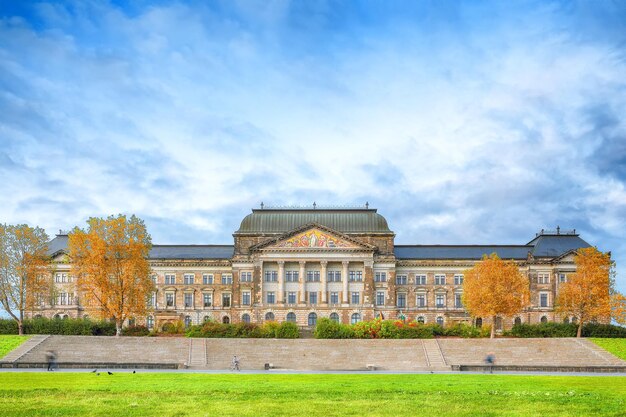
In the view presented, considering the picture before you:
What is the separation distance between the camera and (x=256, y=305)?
104750 mm

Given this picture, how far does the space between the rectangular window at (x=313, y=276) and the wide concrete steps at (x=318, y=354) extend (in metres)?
36.2

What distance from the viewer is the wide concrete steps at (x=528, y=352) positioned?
63.7 metres

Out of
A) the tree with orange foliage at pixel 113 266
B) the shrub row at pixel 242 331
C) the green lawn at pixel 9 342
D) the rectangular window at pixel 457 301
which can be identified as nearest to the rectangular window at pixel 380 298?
the rectangular window at pixel 457 301

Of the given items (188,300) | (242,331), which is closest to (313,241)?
(188,300)

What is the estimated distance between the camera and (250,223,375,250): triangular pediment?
10456 centimetres

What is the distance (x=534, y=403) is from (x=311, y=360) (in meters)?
38.6

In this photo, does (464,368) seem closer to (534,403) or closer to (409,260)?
(534,403)

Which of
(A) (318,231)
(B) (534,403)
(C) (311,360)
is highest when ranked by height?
(A) (318,231)

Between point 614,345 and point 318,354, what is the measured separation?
2881cm

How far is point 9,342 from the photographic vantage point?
65.3 metres

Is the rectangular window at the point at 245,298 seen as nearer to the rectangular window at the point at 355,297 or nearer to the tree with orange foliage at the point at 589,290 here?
the rectangular window at the point at 355,297

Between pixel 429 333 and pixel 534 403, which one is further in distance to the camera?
pixel 429 333

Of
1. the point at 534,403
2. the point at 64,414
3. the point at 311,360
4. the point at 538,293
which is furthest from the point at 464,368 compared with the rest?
the point at 538,293

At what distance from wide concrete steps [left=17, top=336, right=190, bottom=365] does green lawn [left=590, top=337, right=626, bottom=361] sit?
3897 centimetres
